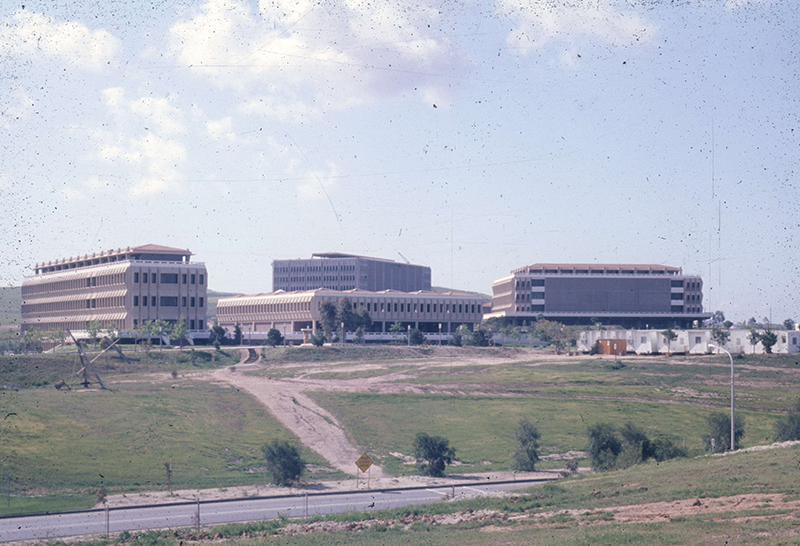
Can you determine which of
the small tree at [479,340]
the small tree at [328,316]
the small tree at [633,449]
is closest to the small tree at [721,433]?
the small tree at [633,449]

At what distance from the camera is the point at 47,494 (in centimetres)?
5256

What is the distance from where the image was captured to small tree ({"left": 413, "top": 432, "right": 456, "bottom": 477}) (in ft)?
214

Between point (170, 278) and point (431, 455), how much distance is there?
107 metres

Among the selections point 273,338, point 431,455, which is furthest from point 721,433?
point 273,338

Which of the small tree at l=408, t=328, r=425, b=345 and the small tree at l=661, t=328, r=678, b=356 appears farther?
the small tree at l=408, t=328, r=425, b=345

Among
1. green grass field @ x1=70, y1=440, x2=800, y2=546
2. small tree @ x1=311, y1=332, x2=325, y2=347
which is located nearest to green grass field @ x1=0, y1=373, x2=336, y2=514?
green grass field @ x1=70, y1=440, x2=800, y2=546

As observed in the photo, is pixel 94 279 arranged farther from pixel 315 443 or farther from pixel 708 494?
pixel 708 494

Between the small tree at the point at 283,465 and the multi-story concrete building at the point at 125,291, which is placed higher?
the multi-story concrete building at the point at 125,291

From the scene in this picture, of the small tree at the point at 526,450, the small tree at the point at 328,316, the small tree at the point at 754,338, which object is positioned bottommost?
the small tree at the point at 526,450

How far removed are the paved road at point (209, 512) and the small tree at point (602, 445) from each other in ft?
31.7

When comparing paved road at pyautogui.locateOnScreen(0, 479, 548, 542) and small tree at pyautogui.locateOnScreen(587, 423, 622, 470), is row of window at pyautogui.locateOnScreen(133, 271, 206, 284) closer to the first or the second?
paved road at pyautogui.locateOnScreen(0, 479, 548, 542)

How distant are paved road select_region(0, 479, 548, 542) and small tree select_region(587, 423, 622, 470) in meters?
9.65

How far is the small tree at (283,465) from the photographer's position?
59.8 meters

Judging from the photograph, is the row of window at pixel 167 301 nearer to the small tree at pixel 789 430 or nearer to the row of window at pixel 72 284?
the row of window at pixel 72 284
